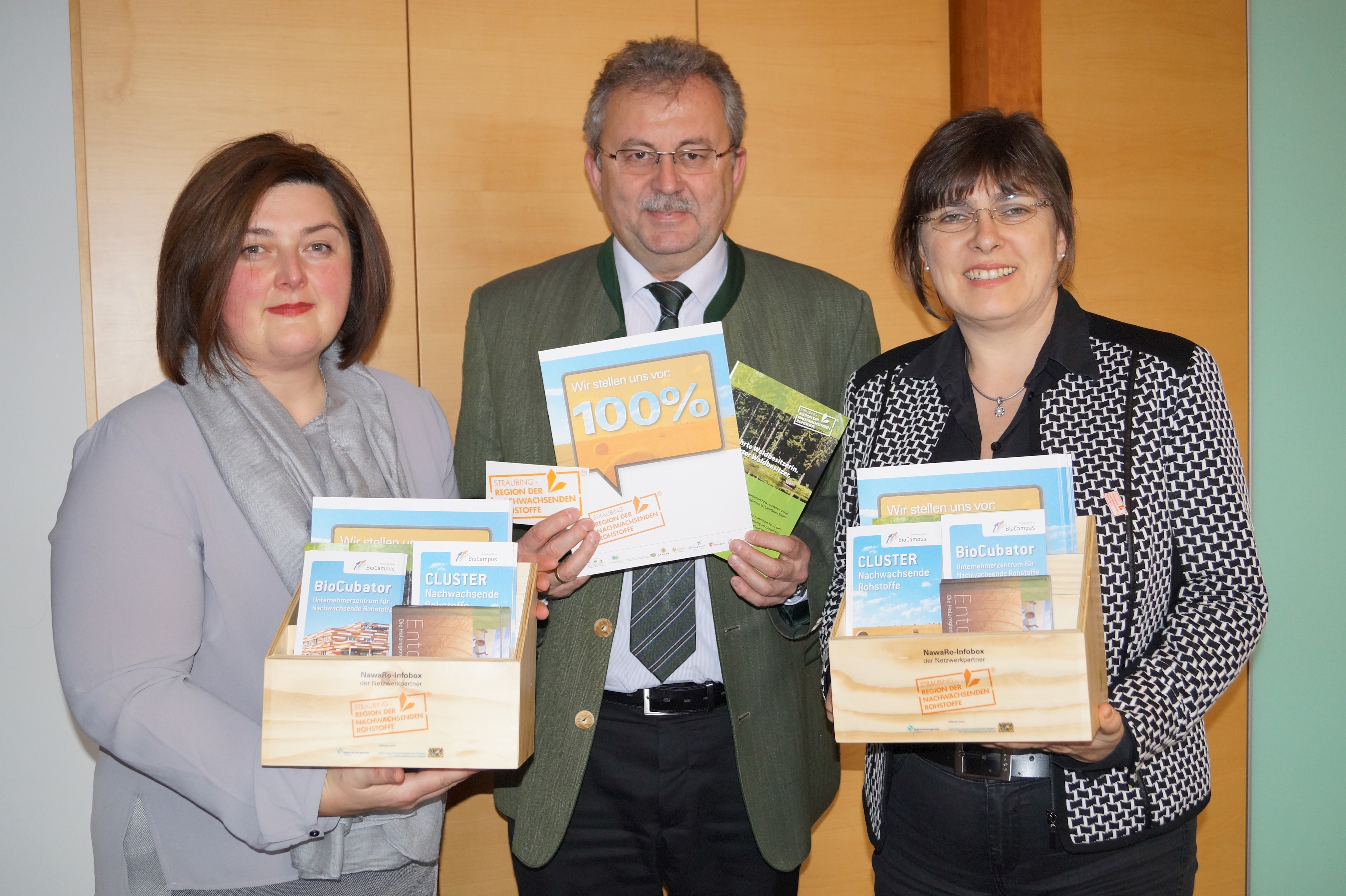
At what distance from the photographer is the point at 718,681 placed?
2156 millimetres

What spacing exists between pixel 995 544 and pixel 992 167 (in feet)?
2.60

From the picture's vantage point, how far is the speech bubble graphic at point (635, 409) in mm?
1848

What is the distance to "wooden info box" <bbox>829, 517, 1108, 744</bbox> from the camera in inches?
A: 55.6

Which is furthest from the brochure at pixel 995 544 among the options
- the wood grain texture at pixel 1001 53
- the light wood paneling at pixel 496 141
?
the wood grain texture at pixel 1001 53

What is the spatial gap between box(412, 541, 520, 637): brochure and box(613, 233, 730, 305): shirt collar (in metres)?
0.95

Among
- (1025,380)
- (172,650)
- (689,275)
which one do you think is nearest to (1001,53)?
(689,275)

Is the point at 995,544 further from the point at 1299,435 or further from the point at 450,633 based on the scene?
the point at 1299,435

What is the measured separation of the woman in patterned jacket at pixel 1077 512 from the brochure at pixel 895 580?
0.26 meters

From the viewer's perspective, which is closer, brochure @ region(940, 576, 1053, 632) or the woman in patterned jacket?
brochure @ region(940, 576, 1053, 632)

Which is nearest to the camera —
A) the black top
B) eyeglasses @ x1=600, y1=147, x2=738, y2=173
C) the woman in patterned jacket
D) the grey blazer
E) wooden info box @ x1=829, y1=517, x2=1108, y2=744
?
wooden info box @ x1=829, y1=517, x2=1108, y2=744

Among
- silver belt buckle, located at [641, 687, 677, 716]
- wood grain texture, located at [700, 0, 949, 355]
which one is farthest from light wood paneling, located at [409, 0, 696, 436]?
silver belt buckle, located at [641, 687, 677, 716]

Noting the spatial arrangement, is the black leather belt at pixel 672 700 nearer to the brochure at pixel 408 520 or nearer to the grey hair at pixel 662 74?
the brochure at pixel 408 520

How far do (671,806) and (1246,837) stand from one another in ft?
8.30

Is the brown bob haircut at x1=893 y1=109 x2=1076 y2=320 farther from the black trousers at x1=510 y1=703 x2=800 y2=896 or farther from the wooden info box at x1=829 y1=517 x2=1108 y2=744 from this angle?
the black trousers at x1=510 y1=703 x2=800 y2=896
